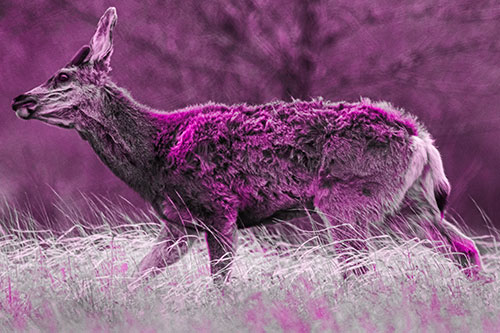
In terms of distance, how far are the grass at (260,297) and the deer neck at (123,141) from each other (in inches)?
23.8

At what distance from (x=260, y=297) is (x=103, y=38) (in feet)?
6.02

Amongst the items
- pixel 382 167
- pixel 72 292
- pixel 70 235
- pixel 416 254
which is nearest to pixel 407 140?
pixel 382 167

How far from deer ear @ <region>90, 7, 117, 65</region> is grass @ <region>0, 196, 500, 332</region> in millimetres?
1301

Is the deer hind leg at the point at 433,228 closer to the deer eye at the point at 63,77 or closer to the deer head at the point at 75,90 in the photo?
the deer head at the point at 75,90

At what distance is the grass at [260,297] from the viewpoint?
12.0 feet

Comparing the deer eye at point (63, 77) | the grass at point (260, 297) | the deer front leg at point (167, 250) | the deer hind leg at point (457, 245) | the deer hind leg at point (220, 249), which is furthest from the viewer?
the deer front leg at point (167, 250)

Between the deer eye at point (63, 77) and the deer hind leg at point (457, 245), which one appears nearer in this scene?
the deer eye at point (63, 77)

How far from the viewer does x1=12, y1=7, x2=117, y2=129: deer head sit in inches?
174

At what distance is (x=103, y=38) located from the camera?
4500 millimetres

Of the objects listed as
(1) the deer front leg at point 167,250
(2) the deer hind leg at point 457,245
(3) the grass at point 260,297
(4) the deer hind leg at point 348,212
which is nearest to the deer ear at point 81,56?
(1) the deer front leg at point 167,250

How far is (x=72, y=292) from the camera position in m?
4.12

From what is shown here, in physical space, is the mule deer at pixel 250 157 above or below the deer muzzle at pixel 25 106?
below

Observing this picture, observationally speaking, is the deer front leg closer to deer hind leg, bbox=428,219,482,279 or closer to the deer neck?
the deer neck

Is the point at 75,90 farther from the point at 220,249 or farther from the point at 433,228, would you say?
the point at 433,228
